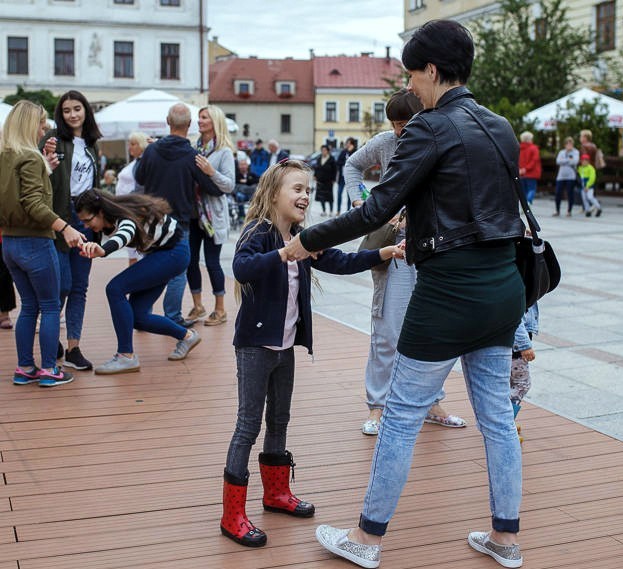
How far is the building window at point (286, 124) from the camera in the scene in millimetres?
83188

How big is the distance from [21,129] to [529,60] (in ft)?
87.5

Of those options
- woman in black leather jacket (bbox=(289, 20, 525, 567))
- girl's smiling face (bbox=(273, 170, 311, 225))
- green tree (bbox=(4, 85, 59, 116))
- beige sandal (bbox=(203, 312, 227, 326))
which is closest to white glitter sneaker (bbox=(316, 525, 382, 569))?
woman in black leather jacket (bbox=(289, 20, 525, 567))

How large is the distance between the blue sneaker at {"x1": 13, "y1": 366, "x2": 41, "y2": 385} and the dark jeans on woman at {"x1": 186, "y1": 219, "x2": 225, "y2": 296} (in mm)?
2373

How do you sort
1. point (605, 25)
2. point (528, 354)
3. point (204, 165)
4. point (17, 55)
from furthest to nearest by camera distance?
1. point (17, 55)
2. point (605, 25)
3. point (204, 165)
4. point (528, 354)

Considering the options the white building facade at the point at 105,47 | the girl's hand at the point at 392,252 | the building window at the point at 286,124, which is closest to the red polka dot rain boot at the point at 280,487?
Result: the girl's hand at the point at 392,252

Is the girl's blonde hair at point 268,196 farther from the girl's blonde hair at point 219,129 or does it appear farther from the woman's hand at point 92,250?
the girl's blonde hair at point 219,129

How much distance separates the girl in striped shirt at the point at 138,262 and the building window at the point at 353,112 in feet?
254

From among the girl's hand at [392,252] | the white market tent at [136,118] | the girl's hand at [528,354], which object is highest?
the white market tent at [136,118]

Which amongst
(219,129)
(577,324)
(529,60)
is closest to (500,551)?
(577,324)

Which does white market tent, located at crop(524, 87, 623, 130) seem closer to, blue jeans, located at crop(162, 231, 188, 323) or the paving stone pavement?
the paving stone pavement

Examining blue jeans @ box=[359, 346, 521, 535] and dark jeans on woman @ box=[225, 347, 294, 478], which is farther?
dark jeans on woman @ box=[225, 347, 294, 478]

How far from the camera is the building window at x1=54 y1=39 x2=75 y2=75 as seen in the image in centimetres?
4922

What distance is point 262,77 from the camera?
84375 millimetres

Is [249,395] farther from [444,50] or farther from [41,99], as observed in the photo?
[41,99]
